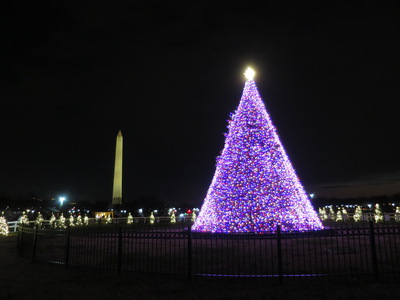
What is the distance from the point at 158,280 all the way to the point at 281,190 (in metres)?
10.7

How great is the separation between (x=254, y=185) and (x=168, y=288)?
35.1 ft

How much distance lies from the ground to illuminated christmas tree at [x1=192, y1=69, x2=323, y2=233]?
900 centimetres

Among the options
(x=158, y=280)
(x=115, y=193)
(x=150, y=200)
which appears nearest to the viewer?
(x=158, y=280)

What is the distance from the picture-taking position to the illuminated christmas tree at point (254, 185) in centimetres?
1675

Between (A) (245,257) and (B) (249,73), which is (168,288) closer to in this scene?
(A) (245,257)

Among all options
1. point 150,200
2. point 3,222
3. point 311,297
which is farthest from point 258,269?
point 150,200

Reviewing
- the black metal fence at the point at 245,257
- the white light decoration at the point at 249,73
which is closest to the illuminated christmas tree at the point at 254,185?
the white light decoration at the point at 249,73

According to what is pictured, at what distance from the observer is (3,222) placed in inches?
946

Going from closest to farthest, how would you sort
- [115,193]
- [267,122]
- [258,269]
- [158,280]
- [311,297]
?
[311,297], [158,280], [258,269], [267,122], [115,193]

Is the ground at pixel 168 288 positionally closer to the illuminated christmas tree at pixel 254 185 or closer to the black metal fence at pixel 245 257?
the black metal fence at pixel 245 257

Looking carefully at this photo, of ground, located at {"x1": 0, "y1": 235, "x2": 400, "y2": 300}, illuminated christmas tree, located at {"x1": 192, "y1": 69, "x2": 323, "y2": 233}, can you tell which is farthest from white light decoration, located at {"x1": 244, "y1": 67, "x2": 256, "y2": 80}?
ground, located at {"x1": 0, "y1": 235, "x2": 400, "y2": 300}

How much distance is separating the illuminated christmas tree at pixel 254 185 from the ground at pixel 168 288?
29.5ft

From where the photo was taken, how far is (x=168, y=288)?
735 centimetres

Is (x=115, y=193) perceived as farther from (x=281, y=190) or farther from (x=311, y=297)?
(x=311, y=297)
